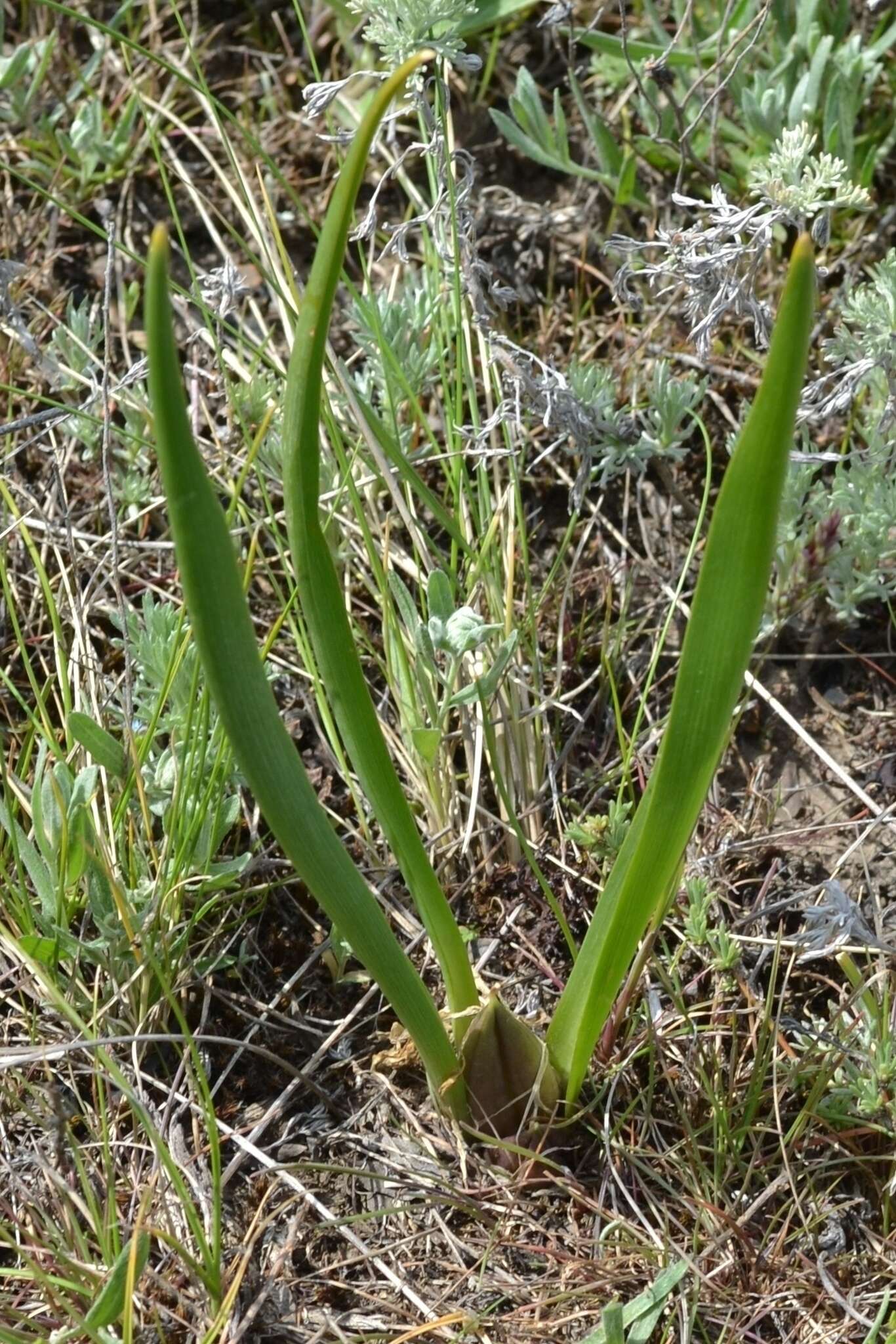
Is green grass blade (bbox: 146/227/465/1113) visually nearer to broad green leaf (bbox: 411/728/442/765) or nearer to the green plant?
the green plant

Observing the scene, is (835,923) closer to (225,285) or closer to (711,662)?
(711,662)

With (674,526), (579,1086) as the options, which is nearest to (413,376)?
(674,526)

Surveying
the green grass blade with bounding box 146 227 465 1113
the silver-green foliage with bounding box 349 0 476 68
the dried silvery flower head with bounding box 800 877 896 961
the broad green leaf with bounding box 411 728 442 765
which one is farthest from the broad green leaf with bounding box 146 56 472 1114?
the silver-green foliage with bounding box 349 0 476 68

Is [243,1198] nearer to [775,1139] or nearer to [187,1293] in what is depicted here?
[187,1293]

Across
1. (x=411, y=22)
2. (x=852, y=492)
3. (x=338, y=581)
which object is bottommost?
(x=852, y=492)

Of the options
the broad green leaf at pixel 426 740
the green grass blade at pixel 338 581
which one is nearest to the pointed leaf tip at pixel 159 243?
the green grass blade at pixel 338 581

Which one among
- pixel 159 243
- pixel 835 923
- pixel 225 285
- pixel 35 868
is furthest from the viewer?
pixel 225 285

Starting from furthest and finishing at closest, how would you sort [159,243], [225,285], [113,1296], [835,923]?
[225,285] < [835,923] < [113,1296] < [159,243]

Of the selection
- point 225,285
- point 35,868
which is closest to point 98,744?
point 35,868
